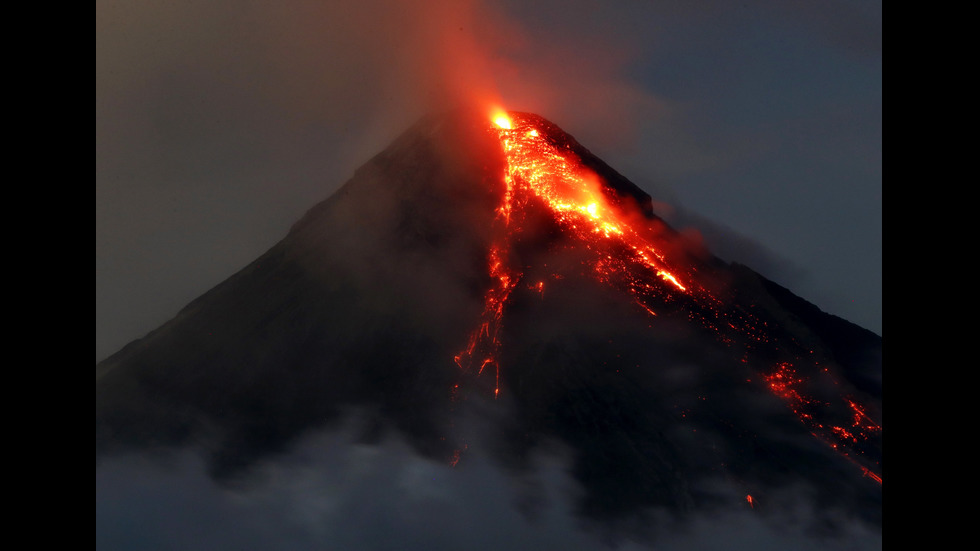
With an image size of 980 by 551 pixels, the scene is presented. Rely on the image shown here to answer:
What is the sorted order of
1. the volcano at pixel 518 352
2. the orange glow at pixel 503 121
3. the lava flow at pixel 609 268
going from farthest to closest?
1. the orange glow at pixel 503 121
2. the lava flow at pixel 609 268
3. the volcano at pixel 518 352

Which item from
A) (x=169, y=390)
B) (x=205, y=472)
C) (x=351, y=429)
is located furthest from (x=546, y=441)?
(x=169, y=390)

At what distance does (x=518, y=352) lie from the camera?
28.9 metres

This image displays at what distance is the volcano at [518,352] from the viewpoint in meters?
26.2

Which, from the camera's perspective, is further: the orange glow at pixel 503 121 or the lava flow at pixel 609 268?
the orange glow at pixel 503 121

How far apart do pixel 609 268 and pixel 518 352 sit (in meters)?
5.35

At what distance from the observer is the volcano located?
85.9 ft

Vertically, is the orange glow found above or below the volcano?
above

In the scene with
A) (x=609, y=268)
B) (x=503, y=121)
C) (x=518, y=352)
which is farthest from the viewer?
(x=503, y=121)

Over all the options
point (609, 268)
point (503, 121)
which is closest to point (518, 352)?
point (609, 268)

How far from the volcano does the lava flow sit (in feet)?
0.29

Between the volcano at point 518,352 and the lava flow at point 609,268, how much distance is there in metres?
0.09

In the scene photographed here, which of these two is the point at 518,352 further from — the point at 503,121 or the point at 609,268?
the point at 503,121

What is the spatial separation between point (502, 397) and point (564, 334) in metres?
3.43

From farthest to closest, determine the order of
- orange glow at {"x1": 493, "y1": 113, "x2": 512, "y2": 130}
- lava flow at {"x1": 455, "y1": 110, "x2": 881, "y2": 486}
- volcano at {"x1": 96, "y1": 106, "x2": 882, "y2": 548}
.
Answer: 1. orange glow at {"x1": 493, "y1": 113, "x2": 512, "y2": 130}
2. lava flow at {"x1": 455, "y1": 110, "x2": 881, "y2": 486}
3. volcano at {"x1": 96, "y1": 106, "x2": 882, "y2": 548}
